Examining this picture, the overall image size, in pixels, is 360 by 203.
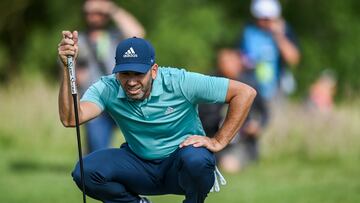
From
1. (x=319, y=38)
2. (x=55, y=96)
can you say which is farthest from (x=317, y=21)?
(x=55, y=96)

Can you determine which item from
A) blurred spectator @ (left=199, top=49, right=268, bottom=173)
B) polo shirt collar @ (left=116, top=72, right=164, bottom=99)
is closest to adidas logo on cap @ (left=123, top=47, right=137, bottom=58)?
polo shirt collar @ (left=116, top=72, right=164, bottom=99)

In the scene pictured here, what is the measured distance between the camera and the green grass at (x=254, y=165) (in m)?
12.8

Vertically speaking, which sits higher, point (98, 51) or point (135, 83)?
point (135, 83)

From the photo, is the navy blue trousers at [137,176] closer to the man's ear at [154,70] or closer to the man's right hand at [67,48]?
the man's ear at [154,70]

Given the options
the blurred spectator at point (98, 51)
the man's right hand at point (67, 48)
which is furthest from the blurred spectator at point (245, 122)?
the man's right hand at point (67, 48)

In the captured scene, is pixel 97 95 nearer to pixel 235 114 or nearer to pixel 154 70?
pixel 154 70

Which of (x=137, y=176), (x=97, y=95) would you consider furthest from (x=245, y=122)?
(x=97, y=95)

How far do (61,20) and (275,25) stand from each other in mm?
9418

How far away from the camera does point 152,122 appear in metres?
9.12

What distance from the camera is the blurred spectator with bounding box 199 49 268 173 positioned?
48.2 ft

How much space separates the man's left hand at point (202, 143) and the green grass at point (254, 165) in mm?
3046

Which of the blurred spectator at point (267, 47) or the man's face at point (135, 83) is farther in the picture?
the blurred spectator at point (267, 47)

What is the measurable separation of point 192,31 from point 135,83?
52.5 ft

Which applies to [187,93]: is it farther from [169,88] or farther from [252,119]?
[252,119]
